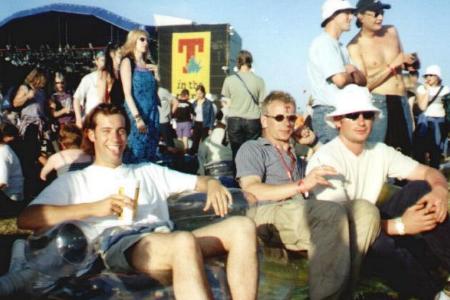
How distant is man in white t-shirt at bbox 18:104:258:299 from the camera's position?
256 centimetres

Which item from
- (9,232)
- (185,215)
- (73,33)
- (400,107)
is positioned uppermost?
(73,33)

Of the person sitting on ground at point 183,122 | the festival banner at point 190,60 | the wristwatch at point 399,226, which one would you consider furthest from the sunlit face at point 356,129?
the festival banner at point 190,60

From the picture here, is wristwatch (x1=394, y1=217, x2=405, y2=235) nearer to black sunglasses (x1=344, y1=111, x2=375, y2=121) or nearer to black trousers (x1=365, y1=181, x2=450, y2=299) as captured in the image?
black trousers (x1=365, y1=181, x2=450, y2=299)

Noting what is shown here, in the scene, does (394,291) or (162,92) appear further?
(162,92)

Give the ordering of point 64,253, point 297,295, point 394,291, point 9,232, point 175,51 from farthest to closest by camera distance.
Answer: point 175,51, point 9,232, point 394,291, point 297,295, point 64,253

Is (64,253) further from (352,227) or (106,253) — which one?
(352,227)

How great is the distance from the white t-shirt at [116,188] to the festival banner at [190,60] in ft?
45.4

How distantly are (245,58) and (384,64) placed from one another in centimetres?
283

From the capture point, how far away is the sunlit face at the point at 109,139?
3150 millimetres

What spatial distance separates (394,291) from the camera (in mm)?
3773

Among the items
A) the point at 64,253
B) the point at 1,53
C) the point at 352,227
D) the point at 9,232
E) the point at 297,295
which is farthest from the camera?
the point at 1,53

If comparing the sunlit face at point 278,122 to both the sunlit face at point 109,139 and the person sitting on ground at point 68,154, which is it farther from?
the person sitting on ground at point 68,154

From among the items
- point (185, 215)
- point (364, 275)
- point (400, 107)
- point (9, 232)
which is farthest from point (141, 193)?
point (400, 107)

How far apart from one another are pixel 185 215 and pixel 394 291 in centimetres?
152
